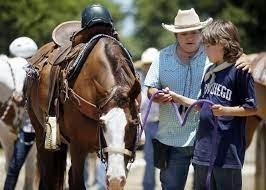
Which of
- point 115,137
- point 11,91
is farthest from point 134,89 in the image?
point 11,91

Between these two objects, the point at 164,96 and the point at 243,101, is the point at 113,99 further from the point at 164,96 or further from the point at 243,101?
the point at 243,101

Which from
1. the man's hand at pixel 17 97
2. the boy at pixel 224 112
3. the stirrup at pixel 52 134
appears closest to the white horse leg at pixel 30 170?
the man's hand at pixel 17 97

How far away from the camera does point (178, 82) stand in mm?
5801

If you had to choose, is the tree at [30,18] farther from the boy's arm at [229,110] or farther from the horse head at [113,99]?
the boy's arm at [229,110]

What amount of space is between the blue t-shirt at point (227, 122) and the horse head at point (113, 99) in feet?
1.57

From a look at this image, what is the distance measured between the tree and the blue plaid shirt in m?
12.3

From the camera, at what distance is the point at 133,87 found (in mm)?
5031

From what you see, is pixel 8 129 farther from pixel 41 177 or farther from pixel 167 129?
pixel 167 129

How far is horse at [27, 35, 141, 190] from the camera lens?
4883 mm

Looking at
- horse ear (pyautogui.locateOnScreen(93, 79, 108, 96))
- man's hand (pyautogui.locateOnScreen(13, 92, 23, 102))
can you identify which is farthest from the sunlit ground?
horse ear (pyautogui.locateOnScreen(93, 79, 108, 96))

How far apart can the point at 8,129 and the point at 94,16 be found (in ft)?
10.1

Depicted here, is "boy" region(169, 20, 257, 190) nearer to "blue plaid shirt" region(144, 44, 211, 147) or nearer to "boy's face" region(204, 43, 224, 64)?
"boy's face" region(204, 43, 224, 64)

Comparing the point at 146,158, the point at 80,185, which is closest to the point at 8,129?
the point at 146,158

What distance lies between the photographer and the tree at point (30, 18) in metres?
18.1
